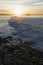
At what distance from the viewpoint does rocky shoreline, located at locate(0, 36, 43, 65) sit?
11.7 ft

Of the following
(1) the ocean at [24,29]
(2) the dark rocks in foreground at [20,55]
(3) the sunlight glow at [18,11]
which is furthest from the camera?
(3) the sunlight glow at [18,11]

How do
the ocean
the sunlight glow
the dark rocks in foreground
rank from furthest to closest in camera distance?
the sunlight glow, the ocean, the dark rocks in foreground

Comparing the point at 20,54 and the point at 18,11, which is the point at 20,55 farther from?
the point at 18,11

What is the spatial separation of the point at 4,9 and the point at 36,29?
3022mm

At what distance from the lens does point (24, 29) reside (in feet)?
18.8

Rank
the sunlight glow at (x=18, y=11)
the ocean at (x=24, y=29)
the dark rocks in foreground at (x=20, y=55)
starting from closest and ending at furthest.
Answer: the dark rocks in foreground at (x=20, y=55)
the ocean at (x=24, y=29)
the sunlight glow at (x=18, y=11)

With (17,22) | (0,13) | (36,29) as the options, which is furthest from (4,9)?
(36,29)

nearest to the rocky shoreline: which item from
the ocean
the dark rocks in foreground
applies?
the dark rocks in foreground

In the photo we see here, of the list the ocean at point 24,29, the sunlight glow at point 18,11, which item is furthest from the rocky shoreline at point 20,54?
the sunlight glow at point 18,11

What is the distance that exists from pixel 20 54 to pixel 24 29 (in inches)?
74.9

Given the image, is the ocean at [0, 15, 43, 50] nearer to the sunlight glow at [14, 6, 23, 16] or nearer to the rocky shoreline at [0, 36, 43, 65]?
the rocky shoreline at [0, 36, 43, 65]

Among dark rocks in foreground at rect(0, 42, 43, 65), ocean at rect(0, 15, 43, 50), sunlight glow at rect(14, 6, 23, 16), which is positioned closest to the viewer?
dark rocks in foreground at rect(0, 42, 43, 65)

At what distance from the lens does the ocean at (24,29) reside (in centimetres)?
483

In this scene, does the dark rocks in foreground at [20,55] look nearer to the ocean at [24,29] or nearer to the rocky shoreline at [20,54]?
the rocky shoreline at [20,54]
